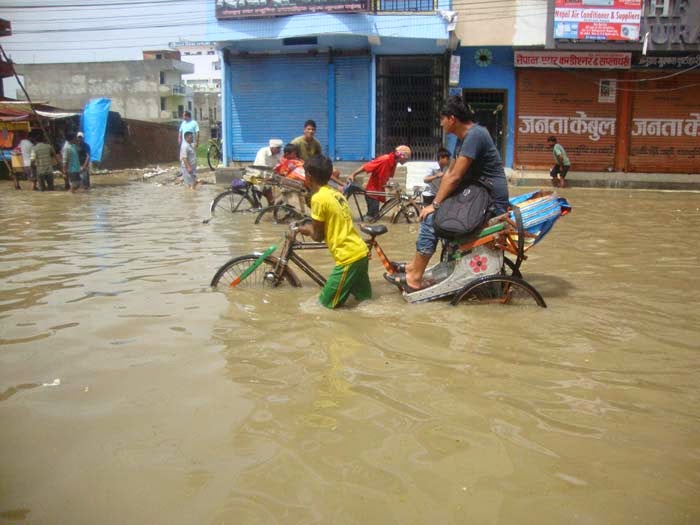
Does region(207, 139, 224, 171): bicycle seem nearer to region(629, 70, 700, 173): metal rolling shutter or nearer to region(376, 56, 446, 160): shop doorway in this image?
region(376, 56, 446, 160): shop doorway

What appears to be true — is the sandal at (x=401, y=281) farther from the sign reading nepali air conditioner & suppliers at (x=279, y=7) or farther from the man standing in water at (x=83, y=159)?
the man standing in water at (x=83, y=159)

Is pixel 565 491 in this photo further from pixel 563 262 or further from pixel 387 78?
pixel 387 78

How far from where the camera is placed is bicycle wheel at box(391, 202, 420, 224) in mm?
10711

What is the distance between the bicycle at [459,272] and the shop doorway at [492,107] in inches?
566

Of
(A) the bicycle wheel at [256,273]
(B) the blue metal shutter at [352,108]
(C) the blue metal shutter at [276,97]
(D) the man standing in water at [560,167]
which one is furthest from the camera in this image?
(C) the blue metal shutter at [276,97]

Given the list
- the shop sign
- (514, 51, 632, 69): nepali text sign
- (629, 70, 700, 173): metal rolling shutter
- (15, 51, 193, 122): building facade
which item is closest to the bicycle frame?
(514, 51, 632, 69): nepali text sign

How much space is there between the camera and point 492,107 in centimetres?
1917

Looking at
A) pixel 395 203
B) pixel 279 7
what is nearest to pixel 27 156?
pixel 279 7

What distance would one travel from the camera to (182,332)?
4.76 m

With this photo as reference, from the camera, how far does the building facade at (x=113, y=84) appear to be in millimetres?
39844

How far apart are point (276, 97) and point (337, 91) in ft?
5.97

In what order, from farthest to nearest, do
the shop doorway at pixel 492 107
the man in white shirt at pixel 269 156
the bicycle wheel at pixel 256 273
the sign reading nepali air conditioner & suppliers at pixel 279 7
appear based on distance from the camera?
the shop doorway at pixel 492 107 < the sign reading nepali air conditioner & suppliers at pixel 279 7 < the man in white shirt at pixel 269 156 < the bicycle wheel at pixel 256 273

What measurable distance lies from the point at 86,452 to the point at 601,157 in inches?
748

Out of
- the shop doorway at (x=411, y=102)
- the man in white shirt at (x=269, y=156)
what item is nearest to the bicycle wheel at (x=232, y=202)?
the man in white shirt at (x=269, y=156)
